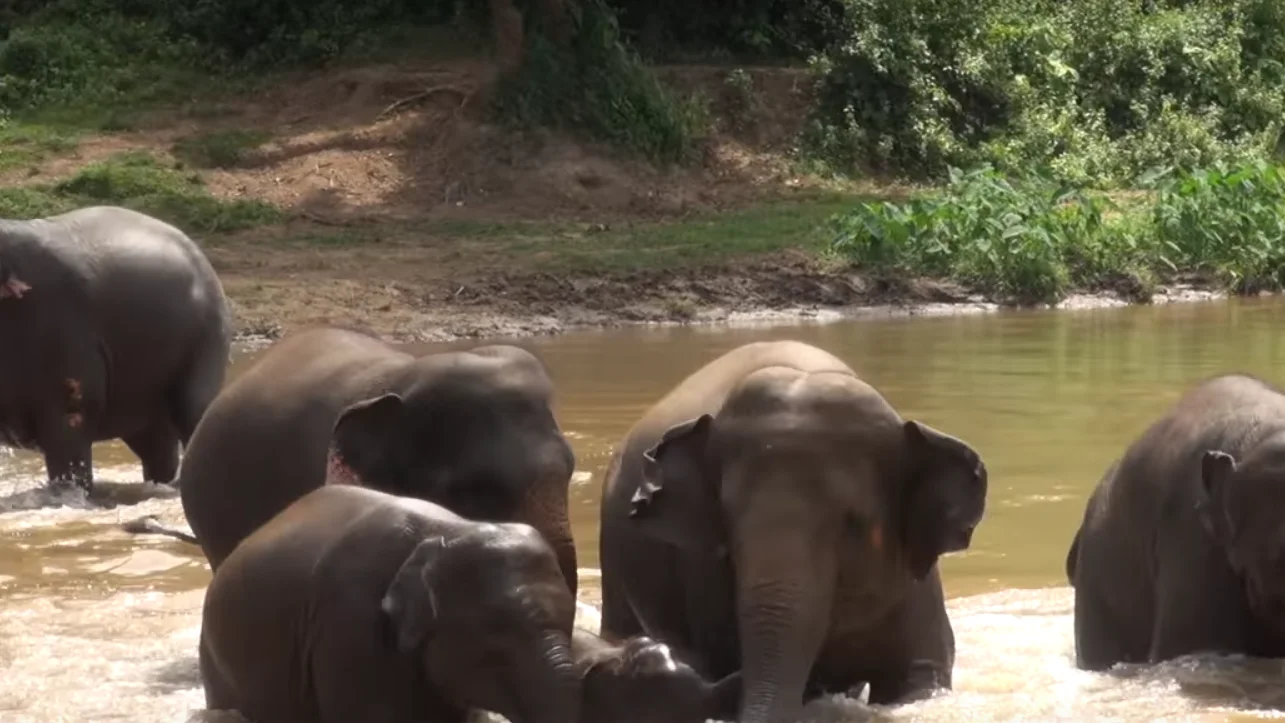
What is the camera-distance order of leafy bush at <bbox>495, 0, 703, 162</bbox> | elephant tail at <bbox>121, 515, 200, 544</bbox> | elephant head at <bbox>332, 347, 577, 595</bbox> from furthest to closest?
leafy bush at <bbox>495, 0, 703, 162</bbox> < elephant tail at <bbox>121, 515, 200, 544</bbox> < elephant head at <bbox>332, 347, 577, 595</bbox>

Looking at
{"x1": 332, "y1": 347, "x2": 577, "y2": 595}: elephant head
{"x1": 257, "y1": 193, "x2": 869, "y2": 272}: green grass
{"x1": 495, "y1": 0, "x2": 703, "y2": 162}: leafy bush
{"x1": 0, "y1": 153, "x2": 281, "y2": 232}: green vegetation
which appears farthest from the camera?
{"x1": 495, "y1": 0, "x2": 703, "y2": 162}: leafy bush

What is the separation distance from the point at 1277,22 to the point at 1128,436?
19258mm

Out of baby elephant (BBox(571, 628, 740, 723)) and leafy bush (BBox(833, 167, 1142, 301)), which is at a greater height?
baby elephant (BBox(571, 628, 740, 723))

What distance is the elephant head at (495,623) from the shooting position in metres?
6.02

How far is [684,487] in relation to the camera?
6777 mm

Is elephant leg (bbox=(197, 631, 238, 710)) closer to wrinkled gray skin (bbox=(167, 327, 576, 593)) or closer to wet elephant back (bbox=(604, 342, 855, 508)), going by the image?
wrinkled gray skin (bbox=(167, 327, 576, 593))

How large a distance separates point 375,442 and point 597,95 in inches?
728

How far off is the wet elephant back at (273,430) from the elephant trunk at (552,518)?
1.00m

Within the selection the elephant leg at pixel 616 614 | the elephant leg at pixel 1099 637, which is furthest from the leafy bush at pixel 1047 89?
the elephant leg at pixel 616 614

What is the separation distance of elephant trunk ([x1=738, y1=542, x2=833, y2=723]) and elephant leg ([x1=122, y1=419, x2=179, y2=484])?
21.6 feet

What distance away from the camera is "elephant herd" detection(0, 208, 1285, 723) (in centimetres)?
619

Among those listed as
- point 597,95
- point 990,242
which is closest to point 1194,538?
point 990,242

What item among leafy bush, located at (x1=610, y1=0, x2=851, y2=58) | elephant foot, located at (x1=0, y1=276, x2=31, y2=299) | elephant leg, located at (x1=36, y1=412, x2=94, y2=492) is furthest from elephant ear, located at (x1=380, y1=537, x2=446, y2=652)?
leafy bush, located at (x1=610, y1=0, x2=851, y2=58)

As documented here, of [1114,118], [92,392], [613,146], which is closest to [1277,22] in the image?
[1114,118]
